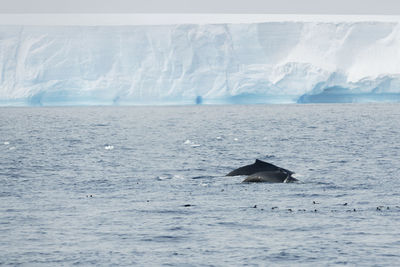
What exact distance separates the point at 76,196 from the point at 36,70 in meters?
60.6

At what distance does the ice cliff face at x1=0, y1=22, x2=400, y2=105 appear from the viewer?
75.0 metres

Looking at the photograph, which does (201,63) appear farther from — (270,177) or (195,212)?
(195,212)

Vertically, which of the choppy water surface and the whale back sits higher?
the whale back

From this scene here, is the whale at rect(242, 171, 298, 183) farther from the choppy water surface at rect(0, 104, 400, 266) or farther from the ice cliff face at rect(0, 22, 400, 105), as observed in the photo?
the ice cliff face at rect(0, 22, 400, 105)

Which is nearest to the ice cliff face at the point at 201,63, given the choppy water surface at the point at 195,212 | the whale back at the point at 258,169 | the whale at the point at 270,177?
the choppy water surface at the point at 195,212

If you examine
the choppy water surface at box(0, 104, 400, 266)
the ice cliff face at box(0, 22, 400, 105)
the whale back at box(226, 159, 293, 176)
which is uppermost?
the ice cliff face at box(0, 22, 400, 105)

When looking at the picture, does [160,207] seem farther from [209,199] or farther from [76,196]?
[76,196]

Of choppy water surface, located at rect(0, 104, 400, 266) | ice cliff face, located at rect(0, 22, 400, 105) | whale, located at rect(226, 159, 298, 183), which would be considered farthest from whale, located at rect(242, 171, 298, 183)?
ice cliff face, located at rect(0, 22, 400, 105)

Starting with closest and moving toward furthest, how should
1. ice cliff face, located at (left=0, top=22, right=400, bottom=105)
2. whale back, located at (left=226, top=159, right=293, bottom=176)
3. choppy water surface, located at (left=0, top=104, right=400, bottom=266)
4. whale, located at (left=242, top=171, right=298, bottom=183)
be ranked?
Answer: 1. choppy water surface, located at (left=0, top=104, right=400, bottom=266)
2. whale, located at (left=242, top=171, right=298, bottom=183)
3. whale back, located at (left=226, top=159, right=293, bottom=176)
4. ice cliff face, located at (left=0, top=22, right=400, bottom=105)

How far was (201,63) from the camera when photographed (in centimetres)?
7712

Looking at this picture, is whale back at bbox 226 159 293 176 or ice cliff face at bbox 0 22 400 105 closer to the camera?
whale back at bbox 226 159 293 176

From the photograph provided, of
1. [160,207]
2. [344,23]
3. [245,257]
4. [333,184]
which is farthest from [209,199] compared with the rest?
[344,23]

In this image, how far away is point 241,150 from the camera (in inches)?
1288

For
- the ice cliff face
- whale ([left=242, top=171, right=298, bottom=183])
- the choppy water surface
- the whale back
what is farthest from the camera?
the ice cliff face
